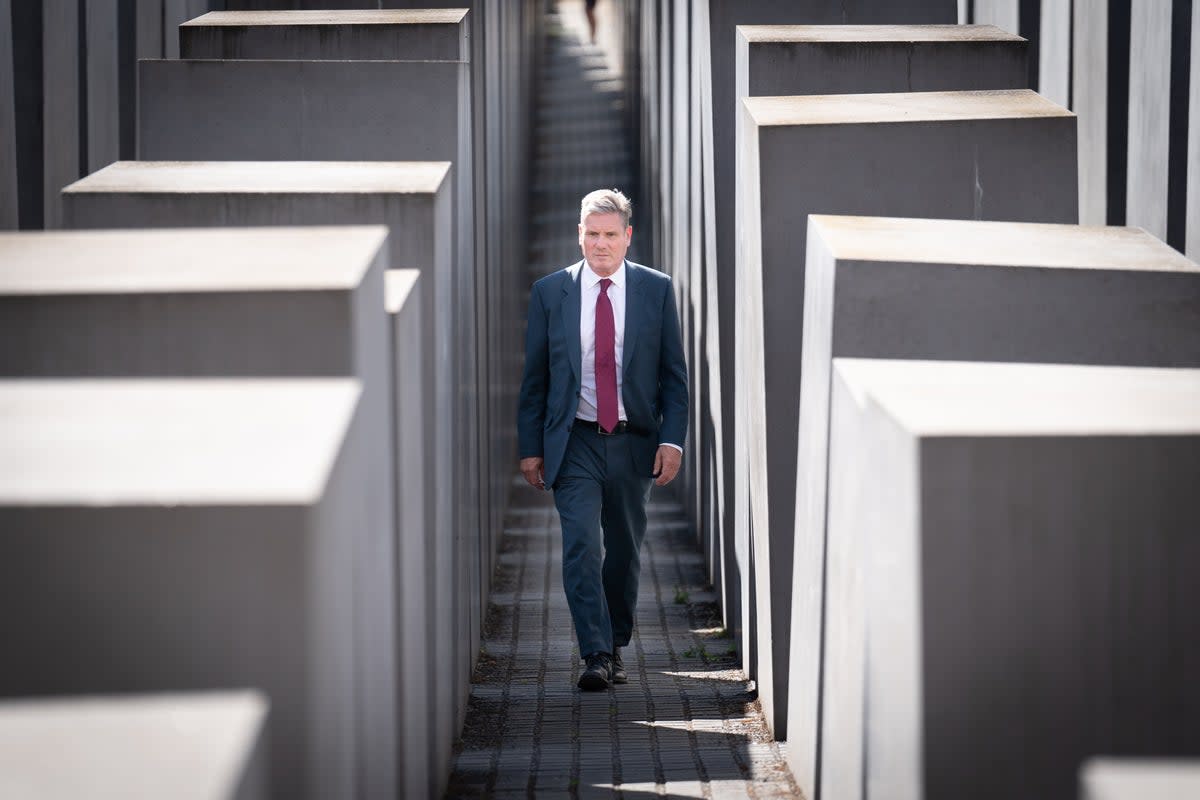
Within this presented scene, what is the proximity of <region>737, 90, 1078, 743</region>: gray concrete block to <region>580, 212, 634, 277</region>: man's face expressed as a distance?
0.72 metres

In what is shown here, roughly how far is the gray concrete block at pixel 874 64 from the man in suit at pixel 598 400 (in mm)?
910

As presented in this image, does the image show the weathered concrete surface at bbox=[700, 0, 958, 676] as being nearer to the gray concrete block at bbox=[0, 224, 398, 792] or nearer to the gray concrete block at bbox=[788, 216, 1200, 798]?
the gray concrete block at bbox=[788, 216, 1200, 798]

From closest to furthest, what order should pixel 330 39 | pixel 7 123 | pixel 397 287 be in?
pixel 397 287 → pixel 7 123 → pixel 330 39

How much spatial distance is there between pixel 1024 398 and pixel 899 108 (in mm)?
2523

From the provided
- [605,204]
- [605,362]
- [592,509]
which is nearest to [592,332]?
[605,362]

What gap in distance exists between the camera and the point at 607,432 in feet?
18.8

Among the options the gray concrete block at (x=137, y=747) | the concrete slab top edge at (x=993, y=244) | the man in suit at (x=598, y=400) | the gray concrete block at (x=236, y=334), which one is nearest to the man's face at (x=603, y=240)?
the man in suit at (x=598, y=400)

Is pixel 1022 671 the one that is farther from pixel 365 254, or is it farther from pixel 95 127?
pixel 95 127

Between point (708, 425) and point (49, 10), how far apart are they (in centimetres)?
388

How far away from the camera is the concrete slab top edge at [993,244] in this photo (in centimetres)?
395

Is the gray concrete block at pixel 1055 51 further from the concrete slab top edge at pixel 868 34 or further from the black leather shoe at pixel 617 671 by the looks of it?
the black leather shoe at pixel 617 671

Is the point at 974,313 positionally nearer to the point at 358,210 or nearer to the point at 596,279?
the point at 358,210

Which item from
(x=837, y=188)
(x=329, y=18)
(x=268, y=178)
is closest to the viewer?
(x=268, y=178)

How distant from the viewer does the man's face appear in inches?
225
